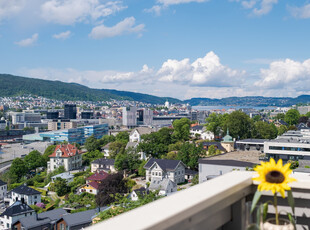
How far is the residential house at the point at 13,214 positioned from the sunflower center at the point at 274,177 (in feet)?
83.4

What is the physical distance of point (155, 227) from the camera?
1.11 meters

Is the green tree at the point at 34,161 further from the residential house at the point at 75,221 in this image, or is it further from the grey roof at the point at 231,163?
the grey roof at the point at 231,163

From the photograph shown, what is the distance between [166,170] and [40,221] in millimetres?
12060

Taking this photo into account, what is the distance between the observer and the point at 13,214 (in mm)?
23719

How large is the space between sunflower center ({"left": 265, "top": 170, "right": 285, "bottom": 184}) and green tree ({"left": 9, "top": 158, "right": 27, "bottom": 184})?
42.2 metres

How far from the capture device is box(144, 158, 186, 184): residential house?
29312mm

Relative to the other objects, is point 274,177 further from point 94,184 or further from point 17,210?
point 94,184

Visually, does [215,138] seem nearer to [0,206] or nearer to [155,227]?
[0,206]

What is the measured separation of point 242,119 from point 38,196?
1001 inches

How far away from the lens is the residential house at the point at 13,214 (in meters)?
23.5

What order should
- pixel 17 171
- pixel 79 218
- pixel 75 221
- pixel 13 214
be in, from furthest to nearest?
pixel 17 171, pixel 13 214, pixel 79 218, pixel 75 221

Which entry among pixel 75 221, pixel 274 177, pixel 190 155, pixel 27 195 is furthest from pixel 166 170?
pixel 274 177

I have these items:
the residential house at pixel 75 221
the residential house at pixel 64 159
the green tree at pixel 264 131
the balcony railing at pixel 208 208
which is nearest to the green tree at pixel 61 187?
the residential house at pixel 64 159

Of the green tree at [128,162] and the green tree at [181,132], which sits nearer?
the green tree at [128,162]
